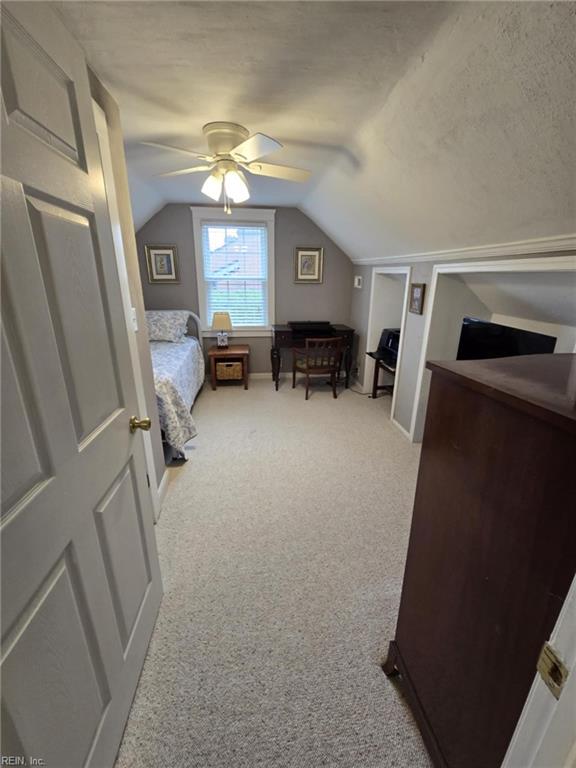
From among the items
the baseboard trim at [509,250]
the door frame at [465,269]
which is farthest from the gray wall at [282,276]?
the door frame at [465,269]

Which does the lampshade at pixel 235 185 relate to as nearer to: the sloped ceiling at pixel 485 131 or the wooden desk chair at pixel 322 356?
the sloped ceiling at pixel 485 131

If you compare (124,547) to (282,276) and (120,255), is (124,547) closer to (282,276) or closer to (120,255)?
(120,255)

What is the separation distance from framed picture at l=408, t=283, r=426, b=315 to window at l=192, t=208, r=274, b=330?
2079 millimetres

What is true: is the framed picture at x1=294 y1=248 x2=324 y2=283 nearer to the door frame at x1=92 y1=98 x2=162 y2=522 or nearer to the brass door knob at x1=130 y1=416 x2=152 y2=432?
the door frame at x1=92 y1=98 x2=162 y2=522

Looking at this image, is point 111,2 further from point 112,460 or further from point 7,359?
point 112,460

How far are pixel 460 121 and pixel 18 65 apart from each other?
1.50 meters

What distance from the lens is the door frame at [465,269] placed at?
1499 millimetres

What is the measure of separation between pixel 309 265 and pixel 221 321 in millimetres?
1486

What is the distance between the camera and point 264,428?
10.6ft

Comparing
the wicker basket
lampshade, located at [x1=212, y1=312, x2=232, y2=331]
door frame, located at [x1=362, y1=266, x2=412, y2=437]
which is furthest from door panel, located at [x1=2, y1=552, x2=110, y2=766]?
lampshade, located at [x1=212, y1=312, x2=232, y2=331]

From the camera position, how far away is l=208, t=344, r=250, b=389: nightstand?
163 inches

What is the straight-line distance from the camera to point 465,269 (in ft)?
7.20

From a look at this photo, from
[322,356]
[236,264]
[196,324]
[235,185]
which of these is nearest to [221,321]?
[196,324]

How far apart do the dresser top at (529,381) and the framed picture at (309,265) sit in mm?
3796
